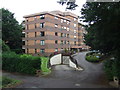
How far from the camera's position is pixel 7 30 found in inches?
1681

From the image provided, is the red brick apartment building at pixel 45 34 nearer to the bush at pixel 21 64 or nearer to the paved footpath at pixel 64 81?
the bush at pixel 21 64

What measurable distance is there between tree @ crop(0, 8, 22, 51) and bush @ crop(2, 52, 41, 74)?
78.2 ft

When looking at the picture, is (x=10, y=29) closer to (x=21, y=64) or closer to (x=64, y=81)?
(x=21, y=64)

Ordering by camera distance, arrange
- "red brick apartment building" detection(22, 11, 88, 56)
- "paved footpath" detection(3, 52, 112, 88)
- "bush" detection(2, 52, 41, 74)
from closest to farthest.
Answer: "paved footpath" detection(3, 52, 112, 88) → "bush" detection(2, 52, 41, 74) → "red brick apartment building" detection(22, 11, 88, 56)

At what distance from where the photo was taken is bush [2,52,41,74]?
17.1 m

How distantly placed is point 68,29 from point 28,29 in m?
14.5

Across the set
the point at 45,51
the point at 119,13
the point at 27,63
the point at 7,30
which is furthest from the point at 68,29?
the point at 119,13

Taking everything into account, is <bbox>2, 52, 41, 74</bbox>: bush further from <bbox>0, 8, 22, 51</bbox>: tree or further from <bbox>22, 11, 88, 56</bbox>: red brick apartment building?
<bbox>0, 8, 22, 51</bbox>: tree

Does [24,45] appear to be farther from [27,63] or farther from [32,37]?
[27,63]

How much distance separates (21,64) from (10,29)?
91.8 feet

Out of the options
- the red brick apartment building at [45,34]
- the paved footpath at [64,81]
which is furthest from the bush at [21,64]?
the red brick apartment building at [45,34]

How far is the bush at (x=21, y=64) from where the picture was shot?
56.2 ft

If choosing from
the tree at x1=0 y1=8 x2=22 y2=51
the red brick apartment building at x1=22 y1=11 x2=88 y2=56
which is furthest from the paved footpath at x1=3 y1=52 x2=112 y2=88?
the tree at x1=0 y1=8 x2=22 y2=51

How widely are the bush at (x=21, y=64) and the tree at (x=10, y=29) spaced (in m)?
23.8
